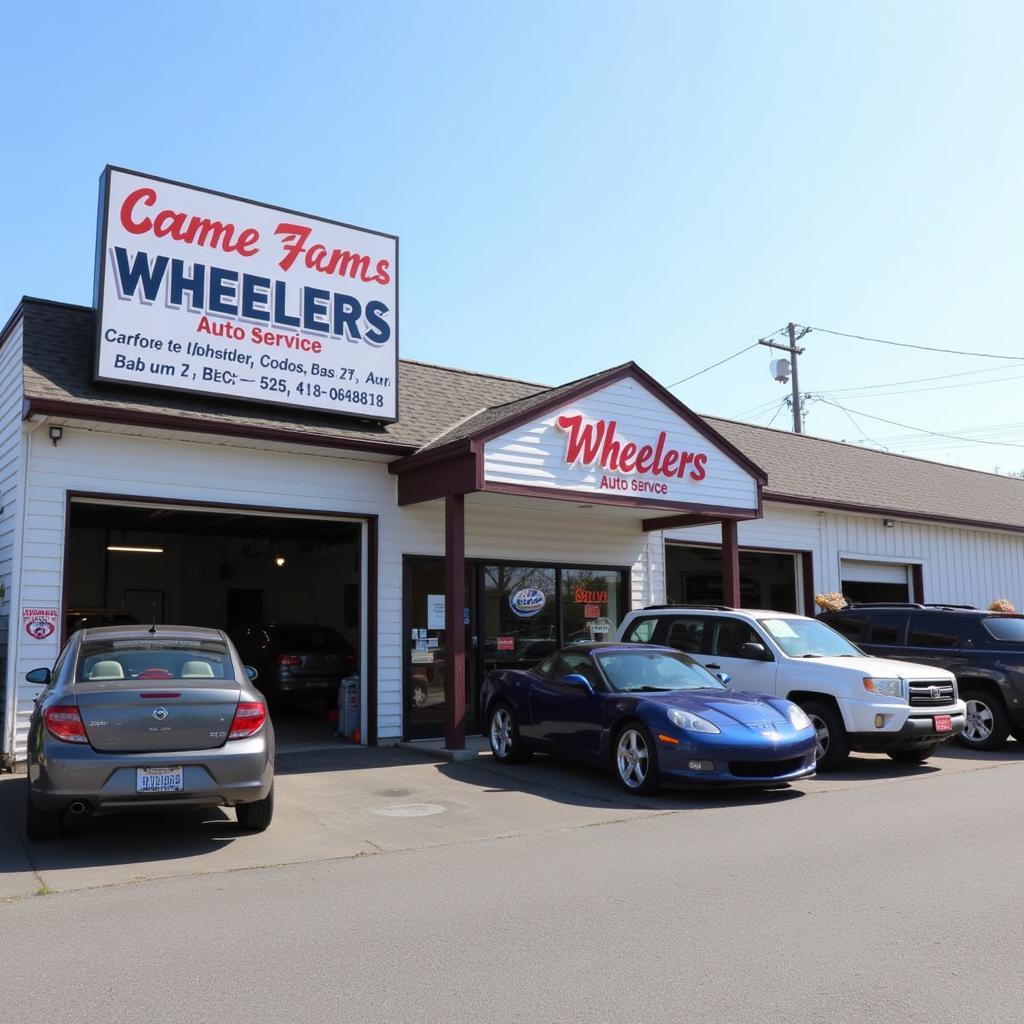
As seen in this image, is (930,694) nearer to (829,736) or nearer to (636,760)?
(829,736)

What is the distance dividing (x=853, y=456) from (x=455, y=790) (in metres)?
16.4

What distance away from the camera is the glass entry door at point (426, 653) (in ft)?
44.1

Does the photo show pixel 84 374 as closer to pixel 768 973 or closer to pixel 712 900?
pixel 712 900

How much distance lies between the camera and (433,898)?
19.2 feet

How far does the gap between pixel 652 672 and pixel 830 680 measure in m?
2.09

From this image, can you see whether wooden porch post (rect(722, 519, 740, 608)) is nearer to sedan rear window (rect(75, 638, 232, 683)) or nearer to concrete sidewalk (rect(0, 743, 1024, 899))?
concrete sidewalk (rect(0, 743, 1024, 899))

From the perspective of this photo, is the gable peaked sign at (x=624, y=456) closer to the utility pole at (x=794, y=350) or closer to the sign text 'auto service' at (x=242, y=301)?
the sign text 'auto service' at (x=242, y=301)

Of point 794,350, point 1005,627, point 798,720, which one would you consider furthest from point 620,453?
point 794,350

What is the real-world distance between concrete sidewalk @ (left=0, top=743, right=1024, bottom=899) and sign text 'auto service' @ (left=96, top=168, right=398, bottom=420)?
4.73 meters

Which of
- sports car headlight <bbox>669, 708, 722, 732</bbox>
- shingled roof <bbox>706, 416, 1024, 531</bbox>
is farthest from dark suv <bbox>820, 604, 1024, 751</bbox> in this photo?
sports car headlight <bbox>669, 708, 722, 732</bbox>

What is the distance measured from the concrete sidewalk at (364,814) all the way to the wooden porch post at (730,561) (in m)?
3.53

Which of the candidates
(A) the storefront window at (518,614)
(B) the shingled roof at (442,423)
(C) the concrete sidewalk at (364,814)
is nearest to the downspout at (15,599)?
(C) the concrete sidewalk at (364,814)

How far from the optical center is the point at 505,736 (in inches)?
447

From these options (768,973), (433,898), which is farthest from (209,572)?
(768,973)
